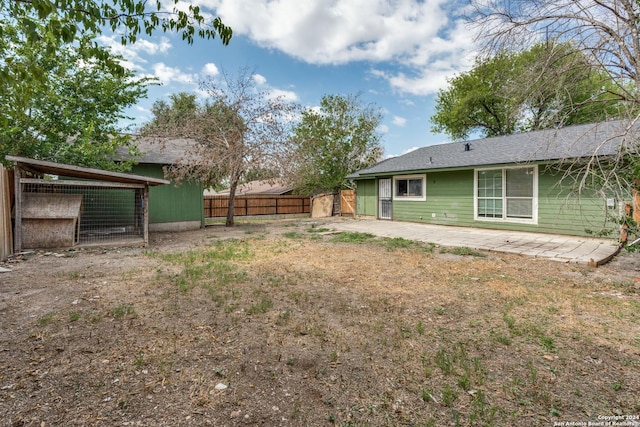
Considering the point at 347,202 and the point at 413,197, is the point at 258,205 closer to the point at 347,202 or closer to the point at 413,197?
the point at 347,202

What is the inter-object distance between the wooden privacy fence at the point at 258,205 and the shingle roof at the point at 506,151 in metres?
6.08

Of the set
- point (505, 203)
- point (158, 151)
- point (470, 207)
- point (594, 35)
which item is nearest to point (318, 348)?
point (594, 35)

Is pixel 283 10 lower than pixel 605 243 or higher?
higher

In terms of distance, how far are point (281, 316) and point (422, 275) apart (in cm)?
259

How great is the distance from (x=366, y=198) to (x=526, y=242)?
27.7 feet

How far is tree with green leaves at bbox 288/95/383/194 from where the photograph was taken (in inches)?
842

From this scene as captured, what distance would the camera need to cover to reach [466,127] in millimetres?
24016

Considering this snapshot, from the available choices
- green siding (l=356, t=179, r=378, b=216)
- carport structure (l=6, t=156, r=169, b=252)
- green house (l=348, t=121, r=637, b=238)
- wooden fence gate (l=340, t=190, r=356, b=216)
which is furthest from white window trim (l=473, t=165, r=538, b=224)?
carport structure (l=6, t=156, r=169, b=252)

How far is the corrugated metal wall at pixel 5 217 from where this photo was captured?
5.79 m

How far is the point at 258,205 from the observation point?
18.9 metres

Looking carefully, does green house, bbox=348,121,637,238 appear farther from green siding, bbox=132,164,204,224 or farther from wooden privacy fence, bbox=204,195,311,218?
green siding, bbox=132,164,204,224

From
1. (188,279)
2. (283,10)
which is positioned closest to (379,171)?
(283,10)

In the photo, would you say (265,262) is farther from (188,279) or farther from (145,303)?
(145,303)

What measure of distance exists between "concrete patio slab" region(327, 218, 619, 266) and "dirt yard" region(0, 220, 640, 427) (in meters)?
1.09
